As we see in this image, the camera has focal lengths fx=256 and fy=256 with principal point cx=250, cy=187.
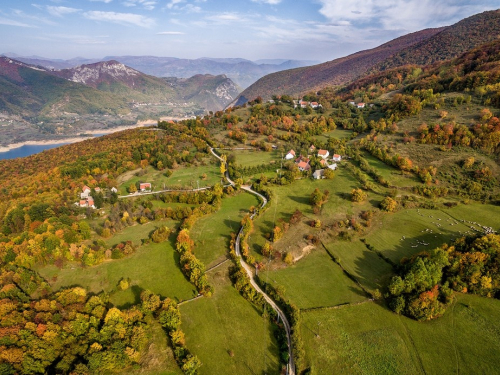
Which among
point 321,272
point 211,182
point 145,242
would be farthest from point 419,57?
point 145,242

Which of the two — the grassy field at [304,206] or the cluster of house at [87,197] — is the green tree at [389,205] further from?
the cluster of house at [87,197]

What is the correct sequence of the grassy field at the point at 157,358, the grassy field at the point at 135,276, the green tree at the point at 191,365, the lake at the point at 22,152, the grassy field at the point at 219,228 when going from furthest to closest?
1. the lake at the point at 22,152
2. the grassy field at the point at 219,228
3. the grassy field at the point at 135,276
4. the grassy field at the point at 157,358
5. the green tree at the point at 191,365

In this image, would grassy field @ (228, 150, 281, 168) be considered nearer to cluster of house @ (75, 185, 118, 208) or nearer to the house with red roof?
the house with red roof

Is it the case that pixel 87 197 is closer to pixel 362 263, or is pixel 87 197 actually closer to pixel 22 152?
pixel 362 263

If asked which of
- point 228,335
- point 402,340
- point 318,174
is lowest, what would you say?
point 228,335

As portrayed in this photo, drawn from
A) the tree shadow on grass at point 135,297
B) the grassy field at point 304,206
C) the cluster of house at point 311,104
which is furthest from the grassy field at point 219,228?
the cluster of house at point 311,104

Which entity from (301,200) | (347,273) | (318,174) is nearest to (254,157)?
(318,174)

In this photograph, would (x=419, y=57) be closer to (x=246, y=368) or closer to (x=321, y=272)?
(x=321, y=272)
